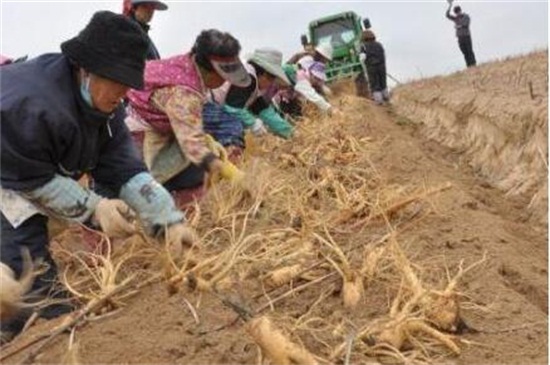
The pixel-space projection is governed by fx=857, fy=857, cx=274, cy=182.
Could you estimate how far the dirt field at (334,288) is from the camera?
2396 mm

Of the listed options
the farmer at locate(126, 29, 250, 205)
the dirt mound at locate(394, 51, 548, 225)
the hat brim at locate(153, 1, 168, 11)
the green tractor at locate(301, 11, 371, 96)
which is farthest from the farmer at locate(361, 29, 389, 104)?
the farmer at locate(126, 29, 250, 205)

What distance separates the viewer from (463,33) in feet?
53.3

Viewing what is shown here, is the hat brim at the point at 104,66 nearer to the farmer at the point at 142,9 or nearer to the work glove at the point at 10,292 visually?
the work glove at the point at 10,292

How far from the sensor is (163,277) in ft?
9.32

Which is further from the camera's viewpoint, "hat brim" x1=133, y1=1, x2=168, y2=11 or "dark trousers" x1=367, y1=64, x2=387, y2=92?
"dark trousers" x1=367, y1=64, x2=387, y2=92

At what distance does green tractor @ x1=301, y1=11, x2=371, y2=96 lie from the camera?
17094 mm

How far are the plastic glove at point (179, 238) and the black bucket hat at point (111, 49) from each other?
56 cm

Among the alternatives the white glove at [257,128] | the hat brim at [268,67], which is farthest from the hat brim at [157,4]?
the white glove at [257,128]

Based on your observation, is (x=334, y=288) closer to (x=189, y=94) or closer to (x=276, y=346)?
(x=276, y=346)

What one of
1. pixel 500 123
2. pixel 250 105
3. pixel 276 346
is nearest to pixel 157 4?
pixel 250 105

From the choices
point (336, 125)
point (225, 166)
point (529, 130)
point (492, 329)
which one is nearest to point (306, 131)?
point (336, 125)

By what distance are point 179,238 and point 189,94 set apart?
37.0 inches

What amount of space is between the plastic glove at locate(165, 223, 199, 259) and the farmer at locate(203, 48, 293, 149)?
5.45 feet

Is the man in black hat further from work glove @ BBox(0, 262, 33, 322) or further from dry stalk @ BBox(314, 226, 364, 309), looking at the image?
dry stalk @ BBox(314, 226, 364, 309)
